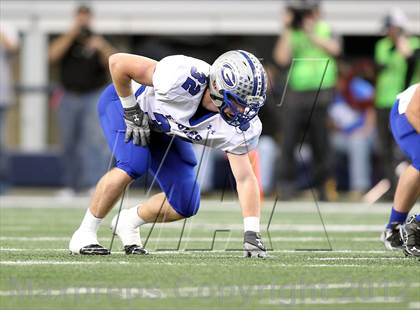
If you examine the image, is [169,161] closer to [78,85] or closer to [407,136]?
[407,136]

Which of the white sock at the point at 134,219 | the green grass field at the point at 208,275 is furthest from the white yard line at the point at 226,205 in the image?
the white sock at the point at 134,219

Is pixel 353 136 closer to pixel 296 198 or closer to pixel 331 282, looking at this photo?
pixel 296 198

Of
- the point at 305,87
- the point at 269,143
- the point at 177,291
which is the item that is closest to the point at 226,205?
the point at 305,87

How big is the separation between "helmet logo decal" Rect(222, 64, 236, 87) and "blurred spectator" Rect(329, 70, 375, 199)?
27.9ft

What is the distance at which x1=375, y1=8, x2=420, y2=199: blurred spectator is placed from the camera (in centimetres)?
1332

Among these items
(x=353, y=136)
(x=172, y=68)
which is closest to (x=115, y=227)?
(x=172, y=68)

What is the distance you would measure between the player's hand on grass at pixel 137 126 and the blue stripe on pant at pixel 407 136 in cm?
174

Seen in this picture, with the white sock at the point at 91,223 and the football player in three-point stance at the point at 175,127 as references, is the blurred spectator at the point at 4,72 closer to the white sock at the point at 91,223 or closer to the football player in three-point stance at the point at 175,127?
the football player in three-point stance at the point at 175,127

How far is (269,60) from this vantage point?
16156 mm

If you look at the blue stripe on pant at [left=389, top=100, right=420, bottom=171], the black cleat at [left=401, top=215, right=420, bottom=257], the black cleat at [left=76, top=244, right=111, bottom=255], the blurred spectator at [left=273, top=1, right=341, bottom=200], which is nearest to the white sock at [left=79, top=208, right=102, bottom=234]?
the black cleat at [left=76, top=244, right=111, bottom=255]

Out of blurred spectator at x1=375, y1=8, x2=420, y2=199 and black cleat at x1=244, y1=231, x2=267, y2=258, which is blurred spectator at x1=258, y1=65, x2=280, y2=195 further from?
black cleat at x1=244, y1=231, x2=267, y2=258

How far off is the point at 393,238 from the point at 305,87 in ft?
19.3

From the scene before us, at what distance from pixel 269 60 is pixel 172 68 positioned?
9.42 m

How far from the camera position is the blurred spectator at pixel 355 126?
1525 cm
